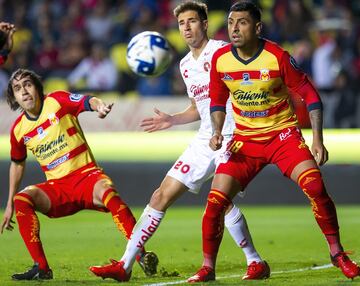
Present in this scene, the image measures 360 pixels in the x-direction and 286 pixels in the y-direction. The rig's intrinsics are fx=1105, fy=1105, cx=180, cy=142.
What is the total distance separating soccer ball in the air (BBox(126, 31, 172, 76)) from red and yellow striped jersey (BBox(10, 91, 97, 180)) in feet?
3.76

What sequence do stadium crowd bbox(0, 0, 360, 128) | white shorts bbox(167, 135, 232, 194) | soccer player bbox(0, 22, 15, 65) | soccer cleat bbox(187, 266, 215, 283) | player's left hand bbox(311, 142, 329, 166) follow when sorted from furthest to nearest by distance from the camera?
stadium crowd bbox(0, 0, 360, 128) → soccer player bbox(0, 22, 15, 65) → white shorts bbox(167, 135, 232, 194) → soccer cleat bbox(187, 266, 215, 283) → player's left hand bbox(311, 142, 329, 166)

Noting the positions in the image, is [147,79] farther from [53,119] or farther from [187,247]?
[53,119]

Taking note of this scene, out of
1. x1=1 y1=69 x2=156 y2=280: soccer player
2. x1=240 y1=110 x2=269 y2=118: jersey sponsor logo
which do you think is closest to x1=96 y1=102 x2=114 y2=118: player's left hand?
x1=1 y1=69 x2=156 y2=280: soccer player

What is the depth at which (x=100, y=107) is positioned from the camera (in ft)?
27.8

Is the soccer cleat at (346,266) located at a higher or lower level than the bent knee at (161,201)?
lower

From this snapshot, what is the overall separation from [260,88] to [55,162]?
192cm

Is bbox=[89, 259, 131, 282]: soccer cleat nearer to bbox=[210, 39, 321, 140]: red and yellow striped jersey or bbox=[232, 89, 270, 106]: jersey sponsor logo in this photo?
bbox=[210, 39, 321, 140]: red and yellow striped jersey

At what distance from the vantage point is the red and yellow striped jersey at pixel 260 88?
8.05 m

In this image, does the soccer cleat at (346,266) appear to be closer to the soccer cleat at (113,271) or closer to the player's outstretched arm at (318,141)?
the player's outstretched arm at (318,141)

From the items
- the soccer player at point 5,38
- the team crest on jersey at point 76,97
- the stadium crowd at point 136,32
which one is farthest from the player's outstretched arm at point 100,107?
the stadium crowd at point 136,32

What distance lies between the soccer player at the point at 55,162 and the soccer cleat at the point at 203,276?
66 cm

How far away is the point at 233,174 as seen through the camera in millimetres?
8133

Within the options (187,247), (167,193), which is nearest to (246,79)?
(167,193)

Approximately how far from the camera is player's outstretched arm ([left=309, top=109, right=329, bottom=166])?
781cm
